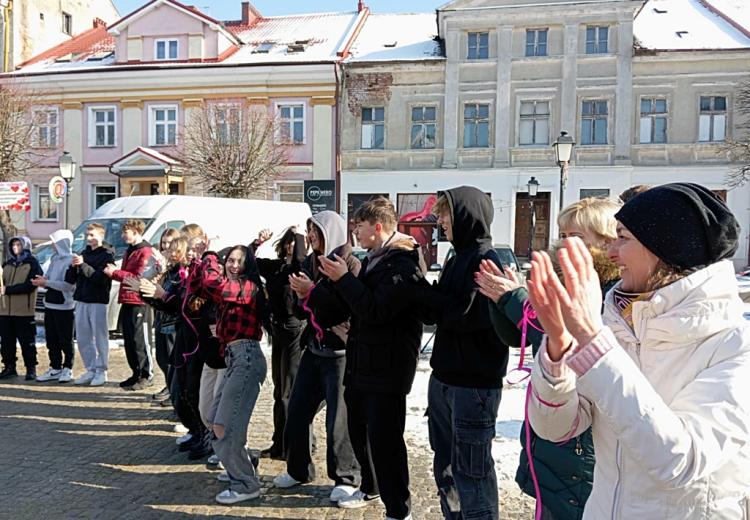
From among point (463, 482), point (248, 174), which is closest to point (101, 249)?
point (463, 482)

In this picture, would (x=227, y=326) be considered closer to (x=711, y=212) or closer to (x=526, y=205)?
(x=711, y=212)

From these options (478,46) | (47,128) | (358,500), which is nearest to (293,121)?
(478,46)

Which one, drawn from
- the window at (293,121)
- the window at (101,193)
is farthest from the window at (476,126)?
the window at (101,193)

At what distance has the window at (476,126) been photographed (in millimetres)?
23000

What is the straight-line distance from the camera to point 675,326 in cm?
152

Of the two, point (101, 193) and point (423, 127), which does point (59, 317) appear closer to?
point (423, 127)

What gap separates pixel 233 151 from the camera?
826 inches

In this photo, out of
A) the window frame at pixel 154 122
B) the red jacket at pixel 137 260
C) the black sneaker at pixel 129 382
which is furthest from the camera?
the window frame at pixel 154 122

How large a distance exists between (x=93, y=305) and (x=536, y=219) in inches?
726

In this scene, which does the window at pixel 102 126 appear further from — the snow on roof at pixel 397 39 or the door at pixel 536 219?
the door at pixel 536 219

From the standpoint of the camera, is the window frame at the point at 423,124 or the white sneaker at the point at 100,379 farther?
the window frame at the point at 423,124

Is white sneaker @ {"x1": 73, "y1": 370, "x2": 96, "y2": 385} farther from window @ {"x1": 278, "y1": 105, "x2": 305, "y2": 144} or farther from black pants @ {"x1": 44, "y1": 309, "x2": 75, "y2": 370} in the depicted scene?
window @ {"x1": 278, "y1": 105, "x2": 305, "y2": 144}

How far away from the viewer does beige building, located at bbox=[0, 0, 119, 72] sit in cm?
2630

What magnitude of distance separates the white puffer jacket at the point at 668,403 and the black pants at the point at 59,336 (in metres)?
7.46
